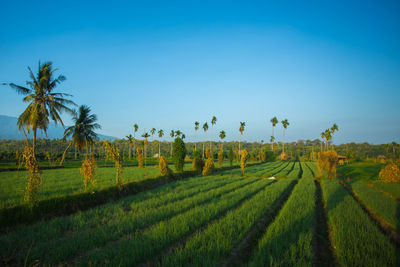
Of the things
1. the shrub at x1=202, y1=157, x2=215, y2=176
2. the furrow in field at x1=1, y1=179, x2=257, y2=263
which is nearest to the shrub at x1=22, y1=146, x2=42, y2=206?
the furrow in field at x1=1, y1=179, x2=257, y2=263

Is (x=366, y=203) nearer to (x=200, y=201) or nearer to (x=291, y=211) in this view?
(x=291, y=211)

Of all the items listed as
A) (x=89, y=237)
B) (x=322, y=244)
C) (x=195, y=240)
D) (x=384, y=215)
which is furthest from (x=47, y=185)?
(x=384, y=215)

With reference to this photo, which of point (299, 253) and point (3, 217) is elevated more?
point (3, 217)

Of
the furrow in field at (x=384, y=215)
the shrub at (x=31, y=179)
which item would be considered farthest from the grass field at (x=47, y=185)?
the furrow in field at (x=384, y=215)

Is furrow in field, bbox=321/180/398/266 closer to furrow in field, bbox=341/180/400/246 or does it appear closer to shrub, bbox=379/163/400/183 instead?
furrow in field, bbox=341/180/400/246

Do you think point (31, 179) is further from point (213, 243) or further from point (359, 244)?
point (359, 244)

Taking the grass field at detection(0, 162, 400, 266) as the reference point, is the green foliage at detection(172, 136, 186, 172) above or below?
above

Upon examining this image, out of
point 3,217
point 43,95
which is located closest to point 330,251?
point 3,217

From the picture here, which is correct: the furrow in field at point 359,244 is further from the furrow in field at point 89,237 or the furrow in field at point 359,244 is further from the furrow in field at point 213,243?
the furrow in field at point 89,237

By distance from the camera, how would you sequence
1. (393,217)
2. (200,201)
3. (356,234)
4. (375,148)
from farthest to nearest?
(375,148) < (200,201) < (393,217) < (356,234)

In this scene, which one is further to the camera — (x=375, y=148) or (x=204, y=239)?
(x=375, y=148)

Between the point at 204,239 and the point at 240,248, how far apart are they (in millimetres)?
1076

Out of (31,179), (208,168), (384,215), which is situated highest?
(31,179)

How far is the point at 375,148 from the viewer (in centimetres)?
10488
